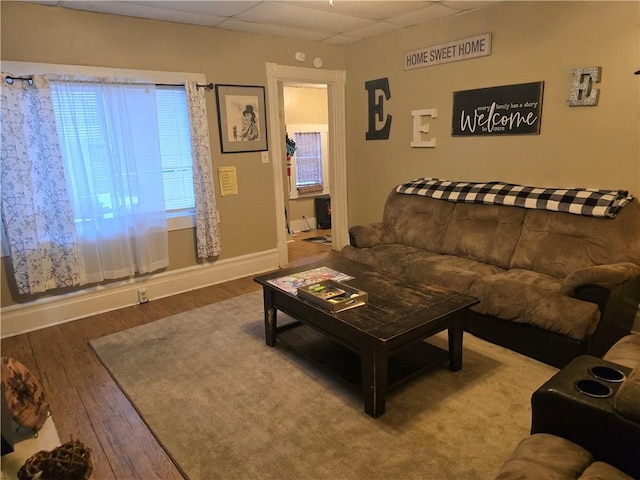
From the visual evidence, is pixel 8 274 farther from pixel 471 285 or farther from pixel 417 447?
pixel 471 285

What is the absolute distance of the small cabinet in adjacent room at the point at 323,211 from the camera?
23.1 ft

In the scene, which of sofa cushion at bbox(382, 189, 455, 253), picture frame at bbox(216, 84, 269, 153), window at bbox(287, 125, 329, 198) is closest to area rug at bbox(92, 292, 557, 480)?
sofa cushion at bbox(382, 189, 455, 253)

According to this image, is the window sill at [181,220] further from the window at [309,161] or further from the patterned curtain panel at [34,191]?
the window at [309,161]

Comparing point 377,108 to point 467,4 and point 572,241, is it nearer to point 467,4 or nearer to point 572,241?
point 467,4

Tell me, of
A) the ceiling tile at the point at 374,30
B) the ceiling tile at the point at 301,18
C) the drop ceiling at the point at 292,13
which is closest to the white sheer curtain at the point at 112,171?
the drop ceiling at the point at 292,13

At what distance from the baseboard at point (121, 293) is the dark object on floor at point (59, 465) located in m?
2.67

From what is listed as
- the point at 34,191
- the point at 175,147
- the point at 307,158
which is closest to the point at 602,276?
the point at 175,147

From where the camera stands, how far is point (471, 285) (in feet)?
9.87

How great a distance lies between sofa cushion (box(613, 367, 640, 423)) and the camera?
4.40 ft

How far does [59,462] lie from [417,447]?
4.88ft

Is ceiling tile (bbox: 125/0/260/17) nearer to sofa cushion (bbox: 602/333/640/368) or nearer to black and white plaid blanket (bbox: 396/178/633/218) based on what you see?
black and white plaid blanket (bbox: 396/178/633/218)

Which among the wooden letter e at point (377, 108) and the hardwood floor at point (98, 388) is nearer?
the hardwood floor at point (98, 388)

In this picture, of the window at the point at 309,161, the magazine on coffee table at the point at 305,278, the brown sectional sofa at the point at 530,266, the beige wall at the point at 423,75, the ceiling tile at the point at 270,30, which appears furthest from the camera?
the window at the point at 309,161

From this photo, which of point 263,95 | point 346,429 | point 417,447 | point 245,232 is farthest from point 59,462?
point 263,95
